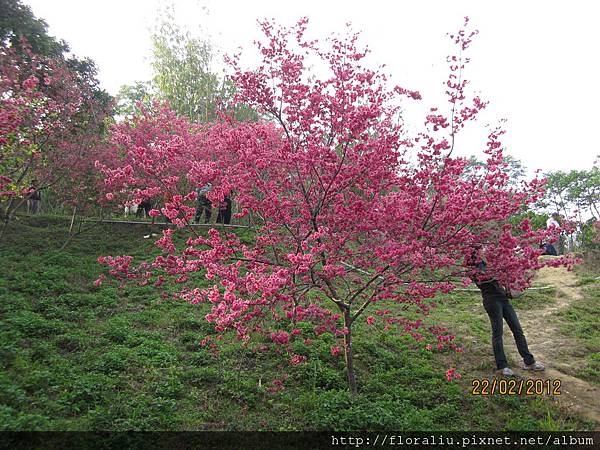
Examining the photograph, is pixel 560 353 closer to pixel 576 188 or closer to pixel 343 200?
pixel 343 200

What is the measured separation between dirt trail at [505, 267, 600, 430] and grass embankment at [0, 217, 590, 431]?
39 cm

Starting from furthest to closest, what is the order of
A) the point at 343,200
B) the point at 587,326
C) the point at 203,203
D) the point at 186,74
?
the point at 186,74, the point at 203,203, the point at 587,326, the point at 343,200

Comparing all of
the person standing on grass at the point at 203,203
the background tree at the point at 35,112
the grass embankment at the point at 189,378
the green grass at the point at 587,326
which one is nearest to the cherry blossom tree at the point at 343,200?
the grass embankment at the point at 189,378

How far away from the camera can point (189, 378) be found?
450 centimetres

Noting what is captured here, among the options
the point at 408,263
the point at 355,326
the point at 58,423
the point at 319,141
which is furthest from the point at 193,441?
the point at 355,326

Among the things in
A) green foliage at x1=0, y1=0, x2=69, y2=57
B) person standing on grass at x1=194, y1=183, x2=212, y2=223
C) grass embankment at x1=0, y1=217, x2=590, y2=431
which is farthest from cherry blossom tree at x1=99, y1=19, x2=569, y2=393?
green foliage at x1=0, y1=0, x2=69, y2=57

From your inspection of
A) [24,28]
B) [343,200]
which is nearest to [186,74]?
[24,28]

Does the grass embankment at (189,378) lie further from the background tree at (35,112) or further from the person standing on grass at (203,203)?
the person standing on grass at (203,203)

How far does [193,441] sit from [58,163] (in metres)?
6.93

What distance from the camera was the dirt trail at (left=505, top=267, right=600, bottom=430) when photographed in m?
4.35
